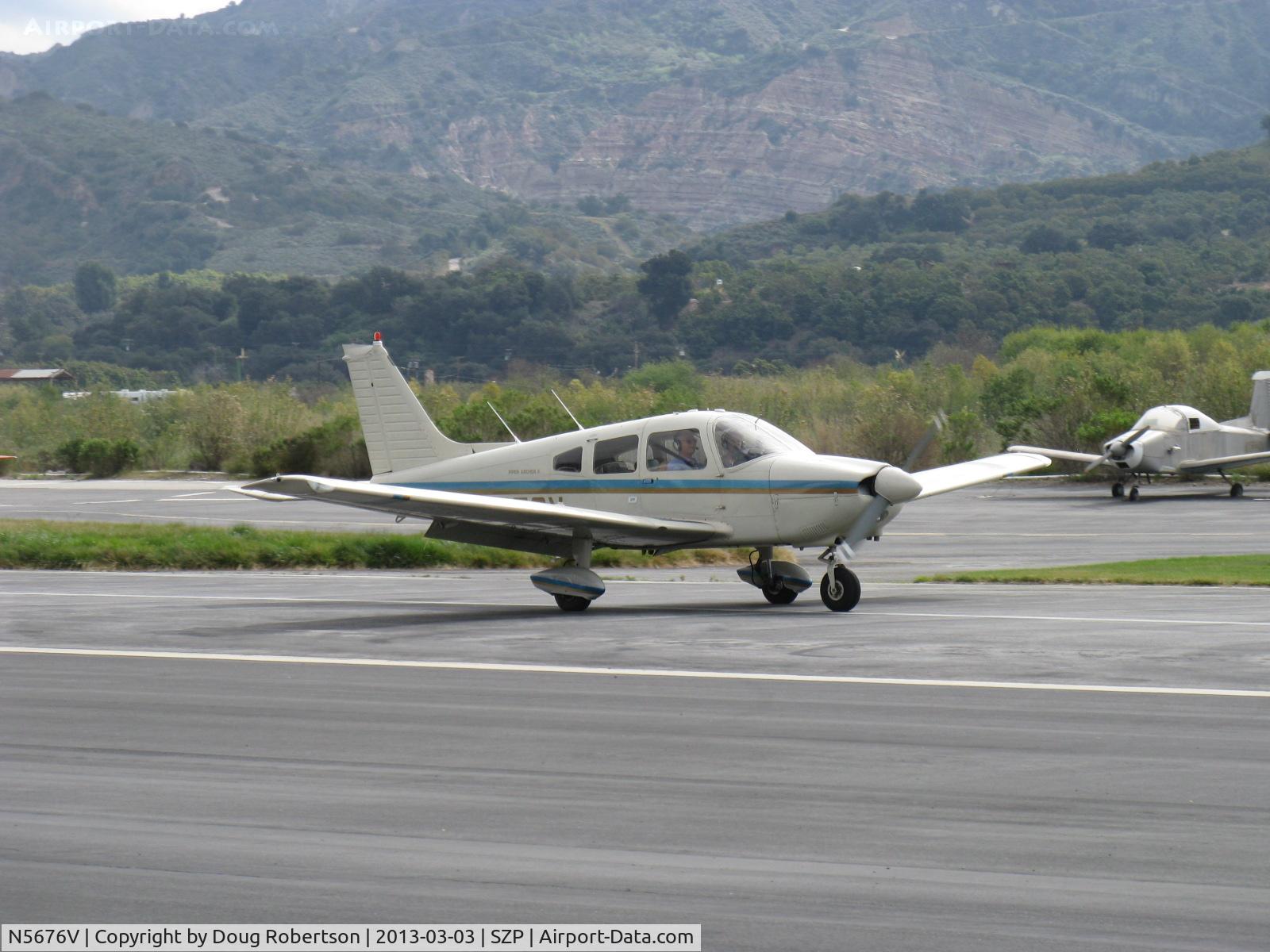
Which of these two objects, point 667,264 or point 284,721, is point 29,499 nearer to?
point 284,721

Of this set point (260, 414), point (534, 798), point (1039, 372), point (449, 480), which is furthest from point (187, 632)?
point (1039, 372)

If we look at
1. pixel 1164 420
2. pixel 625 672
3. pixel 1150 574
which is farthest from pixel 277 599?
pixel 1164 420

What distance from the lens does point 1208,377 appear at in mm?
56250

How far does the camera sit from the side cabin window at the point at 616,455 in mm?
17719

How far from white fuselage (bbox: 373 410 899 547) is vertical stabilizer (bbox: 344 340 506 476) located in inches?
40.1

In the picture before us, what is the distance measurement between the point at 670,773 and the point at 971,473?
1103 cm

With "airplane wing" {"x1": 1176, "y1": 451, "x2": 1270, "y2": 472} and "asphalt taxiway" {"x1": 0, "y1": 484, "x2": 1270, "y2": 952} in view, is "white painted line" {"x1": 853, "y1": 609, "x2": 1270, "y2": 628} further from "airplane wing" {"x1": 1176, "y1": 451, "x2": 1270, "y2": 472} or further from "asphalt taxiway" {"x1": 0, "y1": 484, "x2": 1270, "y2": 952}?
"airplane wing" {"x1": 1176, "y1": 451, "x2": 1270, "y2": 472}

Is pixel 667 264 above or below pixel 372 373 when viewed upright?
above

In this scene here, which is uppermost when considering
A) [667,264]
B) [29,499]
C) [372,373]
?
[667,264]

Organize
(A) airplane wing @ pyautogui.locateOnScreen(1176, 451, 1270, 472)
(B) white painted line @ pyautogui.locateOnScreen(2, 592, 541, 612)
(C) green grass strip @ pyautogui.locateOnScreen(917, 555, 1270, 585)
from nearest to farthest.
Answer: (B) white painted line @ pyautogui.locateOnScreen(2, 592, 541, 612) < (C) green grass strip @ pyautogui.locateOnScreen(917, 555, 1270, 585) < (A) airplane wing @ pyautogui.locateOnScreen(1176, 451, 1270, 472)

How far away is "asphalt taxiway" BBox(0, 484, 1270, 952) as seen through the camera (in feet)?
22.0

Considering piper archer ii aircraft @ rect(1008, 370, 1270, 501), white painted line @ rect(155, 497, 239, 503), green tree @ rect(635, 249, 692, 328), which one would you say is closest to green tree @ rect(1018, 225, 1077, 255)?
green tree @ rect(635, 249, 692, 328)

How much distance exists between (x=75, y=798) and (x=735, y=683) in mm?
5093

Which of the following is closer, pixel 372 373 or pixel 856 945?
pixel 856 945
